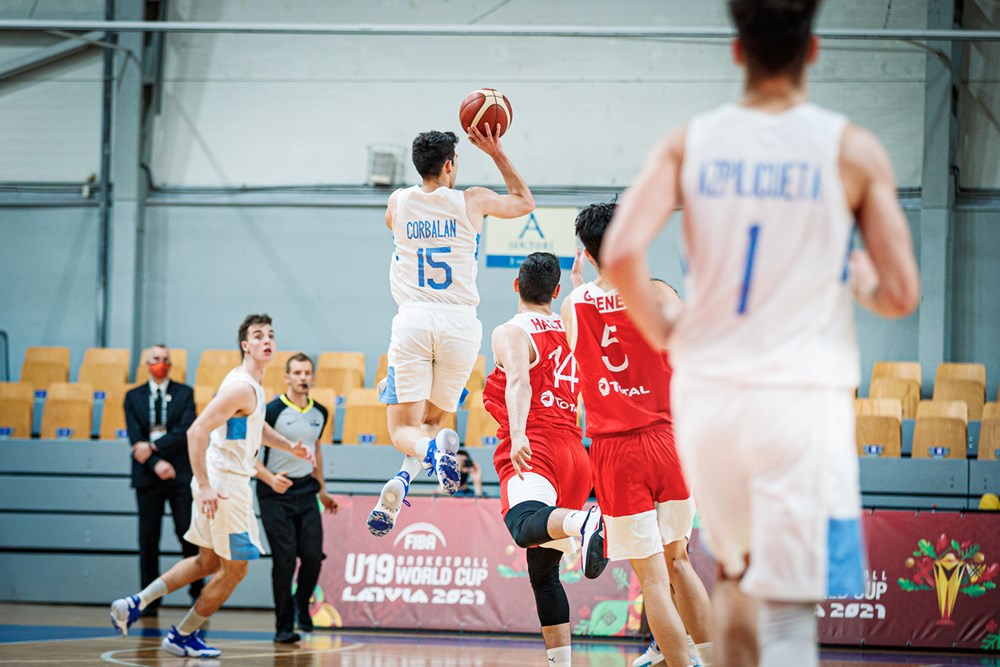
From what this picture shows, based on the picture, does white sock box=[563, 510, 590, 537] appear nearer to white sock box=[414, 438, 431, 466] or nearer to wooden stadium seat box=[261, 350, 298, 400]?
white sock box=[414, 438, 431, 466]

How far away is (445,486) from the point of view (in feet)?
19.3

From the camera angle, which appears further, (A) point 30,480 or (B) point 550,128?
(B) point 550,128

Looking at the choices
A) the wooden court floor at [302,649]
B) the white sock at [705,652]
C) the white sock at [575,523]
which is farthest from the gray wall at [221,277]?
the white sock at [705,652]

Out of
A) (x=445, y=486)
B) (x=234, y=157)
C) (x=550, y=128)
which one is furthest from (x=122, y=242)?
(x=445, y=486)

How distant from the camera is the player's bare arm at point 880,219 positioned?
2.68 meters

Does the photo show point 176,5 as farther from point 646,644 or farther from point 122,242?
point 646,644

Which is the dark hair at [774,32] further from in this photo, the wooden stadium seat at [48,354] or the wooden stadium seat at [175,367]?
the wooden stadium seat at [48,354]

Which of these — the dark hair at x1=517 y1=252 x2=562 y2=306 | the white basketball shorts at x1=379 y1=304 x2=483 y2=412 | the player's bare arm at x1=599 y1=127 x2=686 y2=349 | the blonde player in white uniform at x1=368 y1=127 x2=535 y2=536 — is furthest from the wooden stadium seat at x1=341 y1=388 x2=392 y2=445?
the player's bare arm at x1=599 y1=127 x2=686 y2=349

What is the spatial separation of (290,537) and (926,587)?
5128mm

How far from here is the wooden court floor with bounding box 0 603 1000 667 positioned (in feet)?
24.7

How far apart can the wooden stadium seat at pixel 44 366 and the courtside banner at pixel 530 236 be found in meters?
5.43

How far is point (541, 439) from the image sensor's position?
593cm

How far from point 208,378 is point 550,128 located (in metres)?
5.36

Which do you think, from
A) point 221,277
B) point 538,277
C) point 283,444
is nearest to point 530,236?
point 221,277
